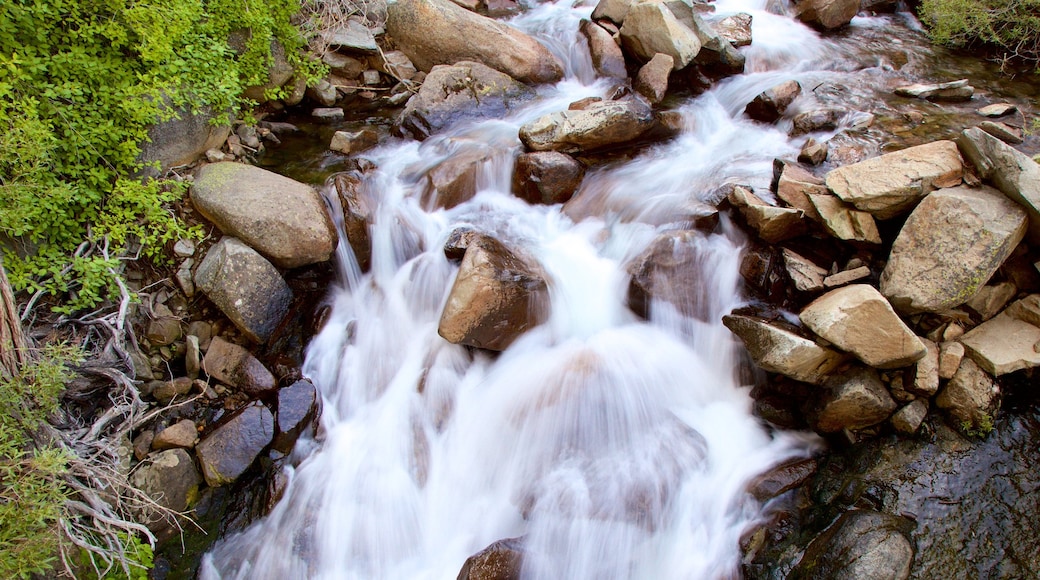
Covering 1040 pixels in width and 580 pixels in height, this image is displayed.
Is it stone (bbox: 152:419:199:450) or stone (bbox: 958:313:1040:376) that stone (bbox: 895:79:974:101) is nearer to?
stone (bbox: 958:313:1040:376)

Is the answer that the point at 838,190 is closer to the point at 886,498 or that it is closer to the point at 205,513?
the point at 886,498

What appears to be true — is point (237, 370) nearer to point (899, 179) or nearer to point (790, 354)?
point (790, 354)

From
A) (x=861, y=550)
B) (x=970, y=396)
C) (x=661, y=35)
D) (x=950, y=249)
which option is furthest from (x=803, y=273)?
(x=661, y=35)

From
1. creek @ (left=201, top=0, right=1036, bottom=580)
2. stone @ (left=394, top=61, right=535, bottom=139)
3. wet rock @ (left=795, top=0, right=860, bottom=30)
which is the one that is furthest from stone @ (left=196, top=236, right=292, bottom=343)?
wet rock @ (left=795, top=0, right=860, bottom=30)

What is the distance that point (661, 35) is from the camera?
7.00 metres

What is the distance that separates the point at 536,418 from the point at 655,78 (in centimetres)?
456

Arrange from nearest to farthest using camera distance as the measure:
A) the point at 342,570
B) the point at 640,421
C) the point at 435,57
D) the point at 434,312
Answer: the point at 342,570, the point at 640,421, the point at 434,312, the point at 435,57

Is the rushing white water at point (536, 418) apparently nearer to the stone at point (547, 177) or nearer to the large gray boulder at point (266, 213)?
the stone at point (547, 177)

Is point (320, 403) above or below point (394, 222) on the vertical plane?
below

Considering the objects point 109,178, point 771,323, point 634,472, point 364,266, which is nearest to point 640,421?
point 634,472

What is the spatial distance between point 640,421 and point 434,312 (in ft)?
6.26

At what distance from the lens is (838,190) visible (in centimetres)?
441

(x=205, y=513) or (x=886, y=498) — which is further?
(x=205, y=513)

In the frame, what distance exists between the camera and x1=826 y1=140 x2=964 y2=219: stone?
4160mm
